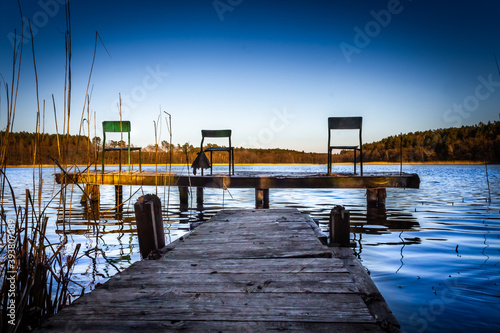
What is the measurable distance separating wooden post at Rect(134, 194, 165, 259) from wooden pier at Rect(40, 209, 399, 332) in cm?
18

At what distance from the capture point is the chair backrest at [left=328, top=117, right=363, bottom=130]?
5152mm

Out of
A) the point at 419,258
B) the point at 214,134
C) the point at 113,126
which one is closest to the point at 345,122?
the point at 214,134

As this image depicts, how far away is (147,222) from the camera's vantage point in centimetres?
240

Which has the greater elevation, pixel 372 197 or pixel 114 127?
pixel 114 127

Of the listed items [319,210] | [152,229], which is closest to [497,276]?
[152,229]

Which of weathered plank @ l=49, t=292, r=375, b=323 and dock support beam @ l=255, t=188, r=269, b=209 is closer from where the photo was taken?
weathered plank @ l=49, t=292, r=375, b=323

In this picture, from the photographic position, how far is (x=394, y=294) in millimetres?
2287

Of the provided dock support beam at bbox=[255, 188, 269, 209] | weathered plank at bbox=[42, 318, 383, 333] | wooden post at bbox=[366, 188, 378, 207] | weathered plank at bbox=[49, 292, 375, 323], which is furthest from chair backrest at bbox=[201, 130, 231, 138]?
weathered plank at bbox=[42, 318, 383, 333]

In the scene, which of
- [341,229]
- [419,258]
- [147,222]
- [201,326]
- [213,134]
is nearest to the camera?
[201,326]

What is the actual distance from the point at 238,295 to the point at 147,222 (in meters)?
1.24

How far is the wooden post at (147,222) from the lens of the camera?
2.37 meters

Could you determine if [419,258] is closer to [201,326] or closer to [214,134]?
[201,326]

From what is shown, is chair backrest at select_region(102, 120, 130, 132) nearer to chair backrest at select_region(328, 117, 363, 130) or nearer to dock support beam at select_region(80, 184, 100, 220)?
dock support beam at select_region(80, 184, 100, 220)

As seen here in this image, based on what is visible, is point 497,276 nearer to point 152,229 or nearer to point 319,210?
point 152,229
